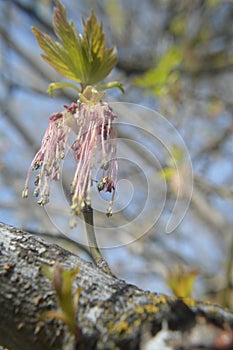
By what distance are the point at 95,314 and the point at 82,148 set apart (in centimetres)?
37

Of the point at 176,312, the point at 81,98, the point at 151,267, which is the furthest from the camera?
the point at 151,267

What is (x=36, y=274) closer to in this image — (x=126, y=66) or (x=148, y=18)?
(x=126, y=66)

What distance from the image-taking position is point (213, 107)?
4703mm

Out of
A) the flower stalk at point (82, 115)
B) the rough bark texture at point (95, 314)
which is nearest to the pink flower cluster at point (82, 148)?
the flower stalk at point (82, 115)

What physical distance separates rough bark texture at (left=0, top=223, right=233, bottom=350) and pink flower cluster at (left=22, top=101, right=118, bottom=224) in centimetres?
18

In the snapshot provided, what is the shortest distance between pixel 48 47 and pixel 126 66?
315 centimetres

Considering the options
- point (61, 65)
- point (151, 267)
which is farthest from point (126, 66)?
point (61, 65)

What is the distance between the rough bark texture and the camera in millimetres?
576

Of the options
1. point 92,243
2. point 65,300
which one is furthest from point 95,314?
point 92,243

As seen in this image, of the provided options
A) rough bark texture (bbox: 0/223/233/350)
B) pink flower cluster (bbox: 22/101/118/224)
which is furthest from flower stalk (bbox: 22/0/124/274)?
rough bark texture (bbox: 0/223/233/350)

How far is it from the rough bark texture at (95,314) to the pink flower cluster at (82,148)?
185 mm

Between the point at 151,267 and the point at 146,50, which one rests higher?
the point at 146,50

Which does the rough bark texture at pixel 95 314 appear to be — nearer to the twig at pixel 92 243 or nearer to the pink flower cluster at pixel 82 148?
the twig at pixel 92 243

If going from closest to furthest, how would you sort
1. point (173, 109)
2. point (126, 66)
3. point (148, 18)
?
point (173, 109)
point (126, 66)
point (148, 18)
